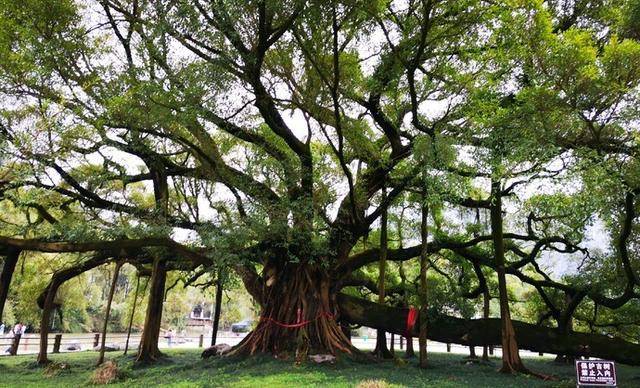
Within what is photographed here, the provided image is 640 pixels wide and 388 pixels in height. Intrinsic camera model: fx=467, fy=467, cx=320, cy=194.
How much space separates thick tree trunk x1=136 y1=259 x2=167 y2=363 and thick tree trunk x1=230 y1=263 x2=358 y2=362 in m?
2.42

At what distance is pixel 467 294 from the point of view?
12273mm

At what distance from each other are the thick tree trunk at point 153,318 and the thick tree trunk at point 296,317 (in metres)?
2.42

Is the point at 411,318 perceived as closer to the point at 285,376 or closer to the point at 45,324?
the point at 285,376

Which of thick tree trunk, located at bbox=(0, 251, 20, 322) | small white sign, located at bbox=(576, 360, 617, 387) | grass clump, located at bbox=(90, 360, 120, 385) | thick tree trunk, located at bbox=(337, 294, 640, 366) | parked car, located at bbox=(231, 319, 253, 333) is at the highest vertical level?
thick tree trunk, located at bbox=(0, 251, 20, 322)

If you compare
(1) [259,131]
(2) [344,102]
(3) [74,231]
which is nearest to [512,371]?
(2) [344,102]

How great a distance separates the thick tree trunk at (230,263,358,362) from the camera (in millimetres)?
8789

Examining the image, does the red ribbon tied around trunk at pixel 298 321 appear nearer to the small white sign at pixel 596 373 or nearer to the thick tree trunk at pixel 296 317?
the thick tree trunk at pixel 296 317

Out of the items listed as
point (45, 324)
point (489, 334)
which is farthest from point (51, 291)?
point (489, 334)

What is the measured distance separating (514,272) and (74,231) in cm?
871

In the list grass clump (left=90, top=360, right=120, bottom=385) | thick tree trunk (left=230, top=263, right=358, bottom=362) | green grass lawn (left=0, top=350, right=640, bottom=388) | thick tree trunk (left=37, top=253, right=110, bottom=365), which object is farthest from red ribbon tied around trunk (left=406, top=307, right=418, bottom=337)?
thick tree trunk (left=37, top=253, right=110, bottom=365)

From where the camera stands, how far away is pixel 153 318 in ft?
35.1

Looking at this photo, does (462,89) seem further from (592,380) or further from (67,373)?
(67,373)

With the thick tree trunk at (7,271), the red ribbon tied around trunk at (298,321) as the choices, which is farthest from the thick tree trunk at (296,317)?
the thick tree trunk at (7,271)

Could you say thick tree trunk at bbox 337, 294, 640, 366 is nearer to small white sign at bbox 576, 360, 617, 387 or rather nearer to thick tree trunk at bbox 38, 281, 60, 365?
small white sign at bbox 576, 360, 617, 387
